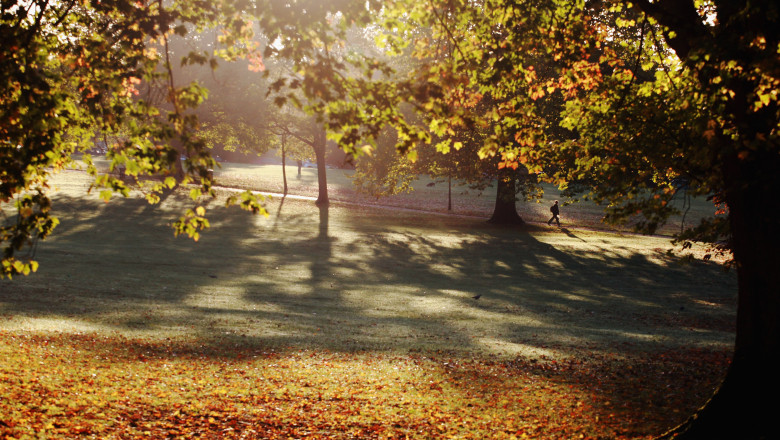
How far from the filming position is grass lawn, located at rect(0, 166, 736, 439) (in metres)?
8.10

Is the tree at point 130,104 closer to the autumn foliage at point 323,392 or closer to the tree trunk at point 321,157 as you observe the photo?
the autumn foliage at point 323,392

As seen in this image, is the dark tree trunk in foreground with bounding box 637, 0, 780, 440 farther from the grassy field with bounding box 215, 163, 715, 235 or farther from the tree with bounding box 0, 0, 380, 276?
the grassy field with bounding box 215, 163, 715, 235

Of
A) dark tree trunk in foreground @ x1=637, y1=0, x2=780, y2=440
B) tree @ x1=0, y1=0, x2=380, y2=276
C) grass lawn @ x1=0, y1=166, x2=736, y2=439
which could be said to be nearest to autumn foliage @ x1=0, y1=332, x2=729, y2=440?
grass lawn @ x1=0, y1=166, x2=736, y2=439

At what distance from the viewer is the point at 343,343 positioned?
485 inches

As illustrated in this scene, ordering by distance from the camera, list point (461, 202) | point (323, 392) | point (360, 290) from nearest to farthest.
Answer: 1. point (323, 392)
2. point (360, 290)
3. point (461, 202)

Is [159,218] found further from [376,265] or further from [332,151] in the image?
[332,151]

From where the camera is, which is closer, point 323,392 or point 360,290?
point 323,392

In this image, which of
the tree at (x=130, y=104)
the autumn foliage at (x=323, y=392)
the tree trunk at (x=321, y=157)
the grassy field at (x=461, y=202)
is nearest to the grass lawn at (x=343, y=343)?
the autumn foliage at (x=323, y=392)

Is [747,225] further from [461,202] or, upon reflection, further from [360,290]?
[461,202]

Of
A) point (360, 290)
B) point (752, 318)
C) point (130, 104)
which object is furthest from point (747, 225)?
point (360, 290)

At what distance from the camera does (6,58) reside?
6363mm

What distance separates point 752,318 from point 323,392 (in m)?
6.20

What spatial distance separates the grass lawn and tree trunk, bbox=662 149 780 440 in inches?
47.6

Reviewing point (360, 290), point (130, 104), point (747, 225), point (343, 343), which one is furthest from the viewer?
point (360, 290)
